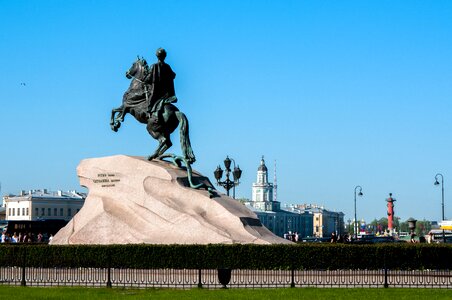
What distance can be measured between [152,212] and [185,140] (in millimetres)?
2608

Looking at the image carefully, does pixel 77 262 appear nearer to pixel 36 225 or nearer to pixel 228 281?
pixel 228 281

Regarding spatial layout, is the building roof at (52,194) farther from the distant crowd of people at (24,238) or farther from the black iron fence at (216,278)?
the black iron fence at (216,278)

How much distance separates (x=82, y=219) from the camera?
27.7m

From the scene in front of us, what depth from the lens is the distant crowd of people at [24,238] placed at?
40.7 metres

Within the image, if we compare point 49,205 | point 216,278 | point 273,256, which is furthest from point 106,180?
point 49,205

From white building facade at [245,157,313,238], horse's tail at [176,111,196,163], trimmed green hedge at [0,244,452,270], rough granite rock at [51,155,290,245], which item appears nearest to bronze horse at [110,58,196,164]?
horse's tail at [176,111,196,163]

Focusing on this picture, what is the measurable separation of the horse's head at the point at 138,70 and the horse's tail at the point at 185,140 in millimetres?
1822

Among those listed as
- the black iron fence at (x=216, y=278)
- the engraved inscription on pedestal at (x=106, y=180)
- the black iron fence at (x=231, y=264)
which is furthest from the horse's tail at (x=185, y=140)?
the black iron fence at (x=216, y=278)

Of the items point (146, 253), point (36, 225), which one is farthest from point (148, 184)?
point (36, 225)

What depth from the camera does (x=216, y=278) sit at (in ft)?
72.1

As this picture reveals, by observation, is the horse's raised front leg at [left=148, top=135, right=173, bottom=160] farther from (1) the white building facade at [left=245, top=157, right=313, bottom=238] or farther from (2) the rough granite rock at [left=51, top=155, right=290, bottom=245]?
(1) the white building facade at [left=245, top=157, right=313, bottom=238]

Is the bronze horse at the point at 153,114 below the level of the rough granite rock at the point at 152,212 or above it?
above

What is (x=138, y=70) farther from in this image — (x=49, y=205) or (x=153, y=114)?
(x=49, y=205)

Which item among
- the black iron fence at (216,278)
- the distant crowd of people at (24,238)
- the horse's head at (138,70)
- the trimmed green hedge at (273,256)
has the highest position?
the horse's head at (138,70)
